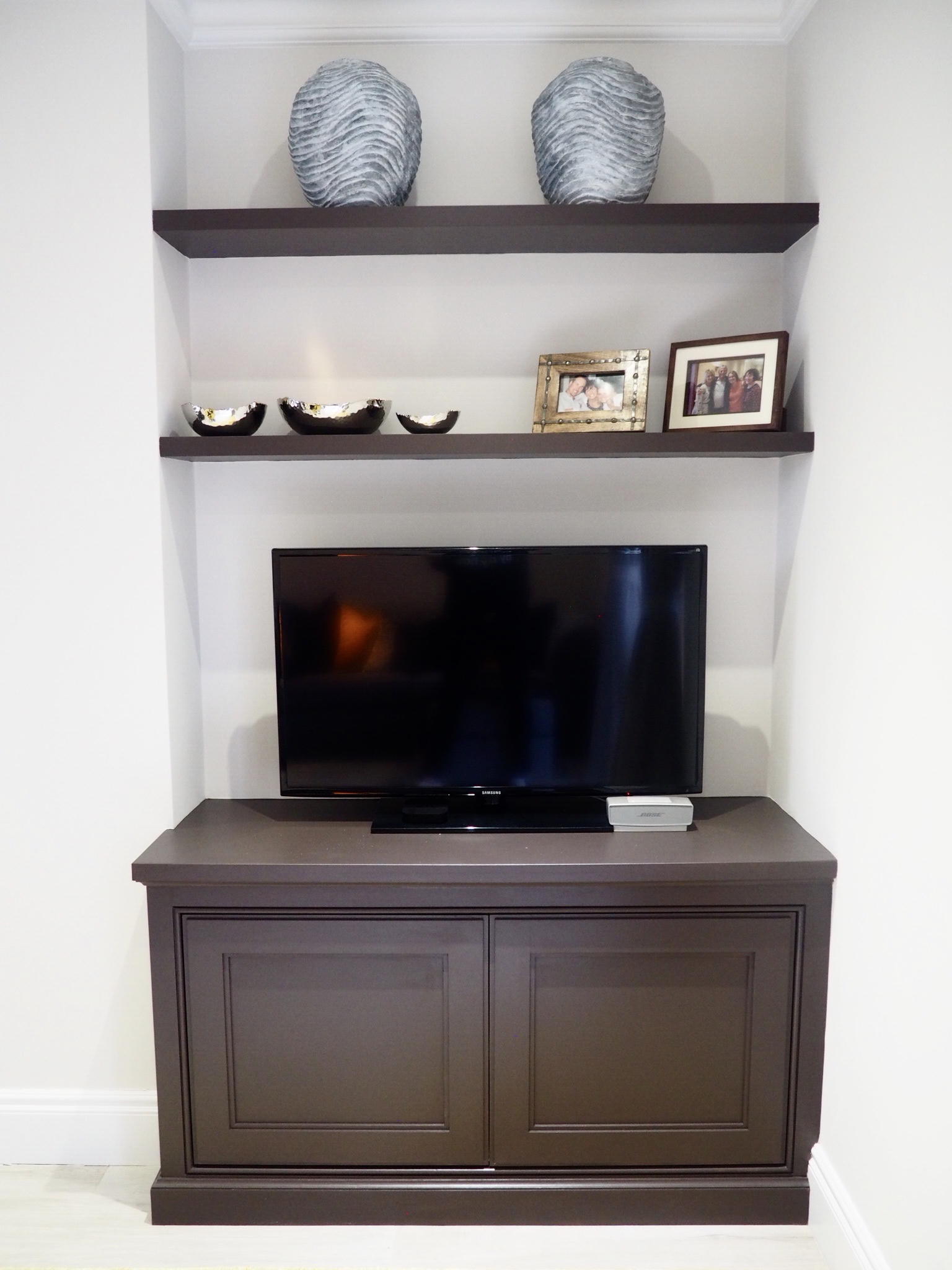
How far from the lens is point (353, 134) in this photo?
6.50 ft

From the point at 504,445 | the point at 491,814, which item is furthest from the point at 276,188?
the point at 491,814

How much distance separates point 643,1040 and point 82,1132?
4.53 feet

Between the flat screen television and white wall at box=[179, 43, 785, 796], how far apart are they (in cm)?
22

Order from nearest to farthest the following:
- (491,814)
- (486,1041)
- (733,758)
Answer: (486,1041) < (491,814) < (733,758)

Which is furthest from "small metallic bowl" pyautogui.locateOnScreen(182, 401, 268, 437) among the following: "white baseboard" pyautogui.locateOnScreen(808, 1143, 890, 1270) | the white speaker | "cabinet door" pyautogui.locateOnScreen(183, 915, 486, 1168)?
"white baseboard" pyautogui.locateOnScreen(808, 1143, 890, 1270)

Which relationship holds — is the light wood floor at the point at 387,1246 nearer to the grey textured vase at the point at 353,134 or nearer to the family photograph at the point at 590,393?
the family photograph at the point at 590,393

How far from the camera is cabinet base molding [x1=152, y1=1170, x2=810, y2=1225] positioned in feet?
6.49

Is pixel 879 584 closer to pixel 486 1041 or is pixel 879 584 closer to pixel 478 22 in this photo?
pixel 486 1041

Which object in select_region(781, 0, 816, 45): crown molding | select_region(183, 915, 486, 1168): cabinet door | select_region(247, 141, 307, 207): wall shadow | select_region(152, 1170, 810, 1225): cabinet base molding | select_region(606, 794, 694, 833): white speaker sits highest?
select_region(781, 0, 816, 45): crown molding

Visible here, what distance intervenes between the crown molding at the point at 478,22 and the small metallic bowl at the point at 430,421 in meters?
0.91

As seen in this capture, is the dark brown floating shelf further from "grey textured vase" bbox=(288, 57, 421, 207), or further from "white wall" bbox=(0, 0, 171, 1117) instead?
"grey textured vase" bbox=(288, 57, 421, 207)

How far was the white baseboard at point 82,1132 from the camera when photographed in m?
2.22

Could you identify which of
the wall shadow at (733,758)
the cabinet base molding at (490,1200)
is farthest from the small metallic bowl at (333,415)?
the cabinet base molding at (490,1200)

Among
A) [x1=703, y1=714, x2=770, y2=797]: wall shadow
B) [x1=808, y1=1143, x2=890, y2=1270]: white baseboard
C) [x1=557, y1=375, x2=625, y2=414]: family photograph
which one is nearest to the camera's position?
[x1=808, y1=1143, x2=890, y2=1270]: white baseboard
